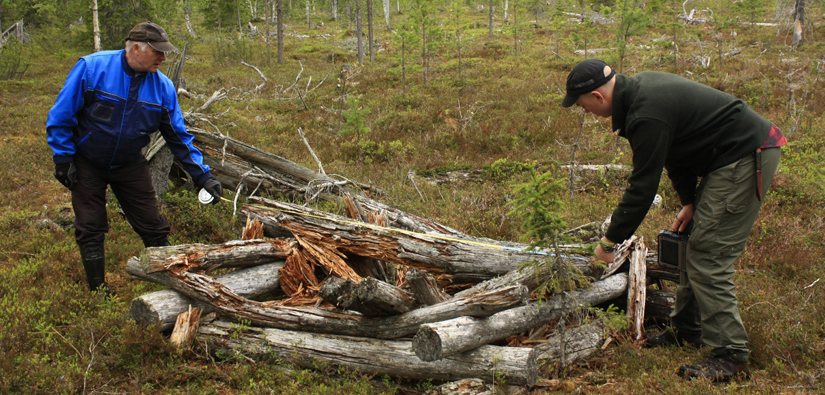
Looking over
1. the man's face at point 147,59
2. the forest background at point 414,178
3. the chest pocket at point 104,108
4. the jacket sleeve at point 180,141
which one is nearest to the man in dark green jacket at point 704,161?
the forest background at point 414,178

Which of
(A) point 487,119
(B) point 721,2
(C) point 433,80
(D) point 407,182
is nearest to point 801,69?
(A) point 487,119

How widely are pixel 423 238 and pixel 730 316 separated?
2.56 m

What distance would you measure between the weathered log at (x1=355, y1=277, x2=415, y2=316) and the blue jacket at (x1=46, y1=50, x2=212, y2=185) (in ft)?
9.44

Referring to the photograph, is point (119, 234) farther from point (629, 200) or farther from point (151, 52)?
point (629, 200)

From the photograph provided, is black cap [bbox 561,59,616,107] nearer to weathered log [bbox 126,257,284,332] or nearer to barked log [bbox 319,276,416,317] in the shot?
barked log [bbox 319,276,416,317]

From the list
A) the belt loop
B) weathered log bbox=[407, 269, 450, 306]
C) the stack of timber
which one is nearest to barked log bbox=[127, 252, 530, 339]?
the stack of timber

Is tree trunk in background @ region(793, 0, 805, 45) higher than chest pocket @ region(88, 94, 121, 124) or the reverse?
higher

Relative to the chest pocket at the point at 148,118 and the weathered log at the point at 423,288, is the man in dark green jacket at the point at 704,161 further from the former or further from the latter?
the chest pocket at the point at 148,118

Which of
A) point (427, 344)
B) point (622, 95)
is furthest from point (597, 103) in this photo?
point (427, 344)

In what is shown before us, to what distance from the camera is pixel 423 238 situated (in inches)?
179

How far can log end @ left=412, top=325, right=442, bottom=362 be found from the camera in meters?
3.25

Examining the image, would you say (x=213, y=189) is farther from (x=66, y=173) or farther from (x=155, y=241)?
(x=66, y=173)

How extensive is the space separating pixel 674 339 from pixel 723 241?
1.11m

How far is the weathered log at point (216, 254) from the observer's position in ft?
13.4
